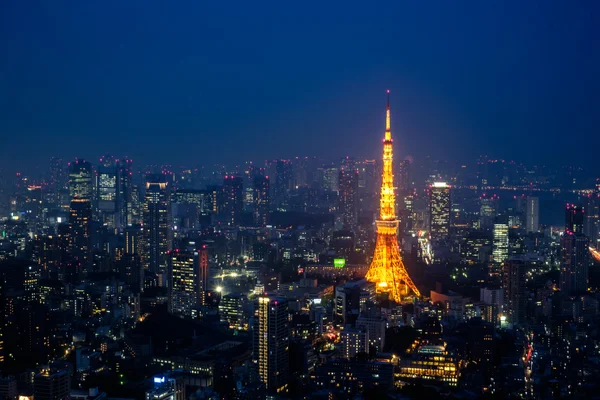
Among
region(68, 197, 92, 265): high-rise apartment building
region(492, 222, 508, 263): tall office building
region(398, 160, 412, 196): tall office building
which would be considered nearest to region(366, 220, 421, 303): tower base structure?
region(492, 222, 508, 263): tall office building

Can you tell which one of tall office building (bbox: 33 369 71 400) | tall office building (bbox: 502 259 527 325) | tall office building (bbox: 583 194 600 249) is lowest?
tall office building (bbox: 33 369 71 400)

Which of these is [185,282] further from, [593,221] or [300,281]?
[593,221]

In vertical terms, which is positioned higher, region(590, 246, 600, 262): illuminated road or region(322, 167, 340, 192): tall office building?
region(322, 167, 340, 192): tall office building

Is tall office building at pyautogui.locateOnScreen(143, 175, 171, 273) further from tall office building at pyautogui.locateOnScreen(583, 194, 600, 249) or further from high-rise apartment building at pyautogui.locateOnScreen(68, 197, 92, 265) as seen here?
tall office building at pyautogui.locateOnScreen(583, 194, 600, 249)

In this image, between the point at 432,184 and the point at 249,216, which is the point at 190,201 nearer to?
the point at 249,216

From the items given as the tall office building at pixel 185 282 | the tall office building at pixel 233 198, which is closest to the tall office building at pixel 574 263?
the tall office building at pixel 185 282
